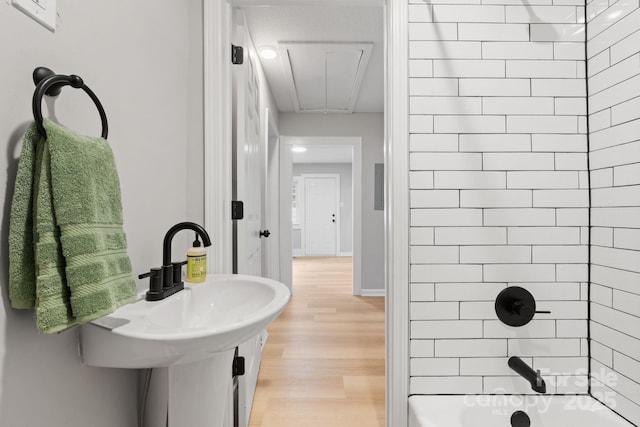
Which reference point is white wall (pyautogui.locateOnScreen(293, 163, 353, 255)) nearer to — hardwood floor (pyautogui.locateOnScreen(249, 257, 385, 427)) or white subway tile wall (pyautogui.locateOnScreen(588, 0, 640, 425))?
hardwood floor (pyautogui.locateOnScreen(249, 257, 385, 427))

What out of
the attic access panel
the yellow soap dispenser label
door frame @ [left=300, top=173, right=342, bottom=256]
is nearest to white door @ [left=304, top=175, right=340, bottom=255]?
door frame @ [left=300, top=173, right=342, bottom=256]

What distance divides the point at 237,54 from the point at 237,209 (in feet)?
2.36

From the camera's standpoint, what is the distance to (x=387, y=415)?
4.12 feet

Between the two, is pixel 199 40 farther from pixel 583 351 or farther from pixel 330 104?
pixel 330 104

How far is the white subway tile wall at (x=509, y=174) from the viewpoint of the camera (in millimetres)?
1201

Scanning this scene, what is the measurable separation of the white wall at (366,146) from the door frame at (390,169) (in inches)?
104

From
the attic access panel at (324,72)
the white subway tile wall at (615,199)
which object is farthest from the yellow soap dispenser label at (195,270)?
the attic access panel at (324,72)

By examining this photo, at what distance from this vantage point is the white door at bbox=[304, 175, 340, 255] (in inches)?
308

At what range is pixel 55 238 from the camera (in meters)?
0.52

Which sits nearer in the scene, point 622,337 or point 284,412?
point 622,337

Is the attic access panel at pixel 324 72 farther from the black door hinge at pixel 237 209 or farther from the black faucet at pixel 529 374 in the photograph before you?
the black faucet at pixel 529 374

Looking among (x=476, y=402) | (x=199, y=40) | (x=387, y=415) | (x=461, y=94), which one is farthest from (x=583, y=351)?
(x=199, y=40)

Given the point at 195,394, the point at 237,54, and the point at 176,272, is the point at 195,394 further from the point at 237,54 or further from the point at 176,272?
the point at 237,54

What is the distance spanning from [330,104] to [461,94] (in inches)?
101
